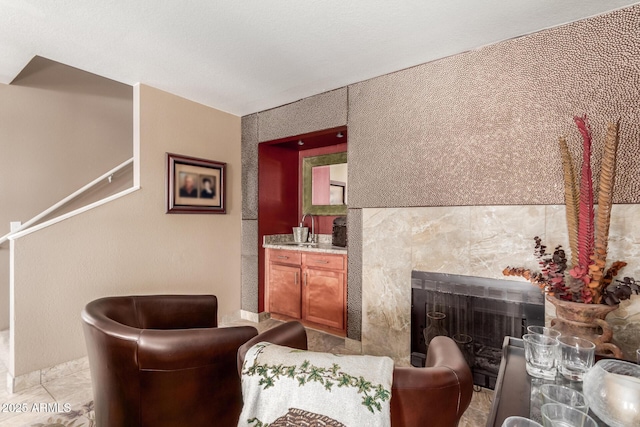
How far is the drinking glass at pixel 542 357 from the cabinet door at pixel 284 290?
8.69ft

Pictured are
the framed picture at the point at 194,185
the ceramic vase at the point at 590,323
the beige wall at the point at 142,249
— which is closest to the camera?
the ceramic vase at the point at 590,323

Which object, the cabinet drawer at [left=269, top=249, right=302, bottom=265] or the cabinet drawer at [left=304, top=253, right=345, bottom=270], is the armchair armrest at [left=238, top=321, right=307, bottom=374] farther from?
the cabinet drawer at [left=269, top=249, right=302, bottom=265]

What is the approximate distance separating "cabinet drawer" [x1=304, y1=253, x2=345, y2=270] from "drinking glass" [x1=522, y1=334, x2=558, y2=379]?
213 cm

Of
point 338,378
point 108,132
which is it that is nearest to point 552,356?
point 338,378

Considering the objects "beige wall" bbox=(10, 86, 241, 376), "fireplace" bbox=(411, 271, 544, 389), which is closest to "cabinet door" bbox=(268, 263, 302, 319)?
"beige wall" bbox=(10, 86, 241, 376)

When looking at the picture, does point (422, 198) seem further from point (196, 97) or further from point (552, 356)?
point (196, 97)

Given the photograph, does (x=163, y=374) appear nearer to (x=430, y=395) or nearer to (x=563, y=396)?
(x=430, y=395)

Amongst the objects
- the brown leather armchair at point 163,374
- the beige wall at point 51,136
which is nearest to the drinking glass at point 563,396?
the brown leather armchair at point 163,374

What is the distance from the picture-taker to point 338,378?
35.2 inches

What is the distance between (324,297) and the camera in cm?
333

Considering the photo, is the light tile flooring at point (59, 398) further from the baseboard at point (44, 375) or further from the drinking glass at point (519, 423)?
the drinking glass at point (519, 423)

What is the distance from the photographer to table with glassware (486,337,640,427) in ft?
2.78

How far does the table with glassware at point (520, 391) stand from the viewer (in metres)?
0.85

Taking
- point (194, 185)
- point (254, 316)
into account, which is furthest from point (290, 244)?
point (194, 185)
